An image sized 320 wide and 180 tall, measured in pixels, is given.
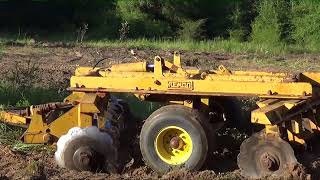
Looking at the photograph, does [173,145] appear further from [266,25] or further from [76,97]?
[266,25]

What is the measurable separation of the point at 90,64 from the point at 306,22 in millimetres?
14677

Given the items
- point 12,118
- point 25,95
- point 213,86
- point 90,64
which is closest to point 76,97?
point 12,118

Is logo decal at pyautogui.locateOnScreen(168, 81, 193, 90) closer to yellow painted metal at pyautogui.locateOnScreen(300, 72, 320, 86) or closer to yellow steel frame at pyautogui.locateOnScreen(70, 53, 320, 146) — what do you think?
yellow steel frame at pyautogui.locateOnScreen(70, 53, 320, 146)

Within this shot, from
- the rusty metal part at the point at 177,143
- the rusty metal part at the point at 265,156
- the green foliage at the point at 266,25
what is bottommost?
the rusty metal part at the point at 265,156

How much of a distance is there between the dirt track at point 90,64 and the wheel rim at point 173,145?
26 cm

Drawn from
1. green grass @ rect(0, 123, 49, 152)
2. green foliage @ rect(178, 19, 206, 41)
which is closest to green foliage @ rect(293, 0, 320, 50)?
green foliage @ rect(178, 19, 206, 41)

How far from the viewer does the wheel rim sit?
25.2 ft

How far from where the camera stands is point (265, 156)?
726 centimetres

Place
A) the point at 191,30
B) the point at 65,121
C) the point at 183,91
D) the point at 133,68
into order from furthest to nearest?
the point at 191,30 → the point at 133,68 → the point at 65,121 → the point at 183,91

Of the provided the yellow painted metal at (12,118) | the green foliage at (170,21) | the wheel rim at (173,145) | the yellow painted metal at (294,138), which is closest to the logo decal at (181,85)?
the wheel rim at (173,145)

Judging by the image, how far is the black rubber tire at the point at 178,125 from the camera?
752 cm

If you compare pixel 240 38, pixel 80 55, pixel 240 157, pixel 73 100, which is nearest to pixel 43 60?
pixel 80 55

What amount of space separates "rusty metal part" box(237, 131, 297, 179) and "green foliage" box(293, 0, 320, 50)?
21041mm

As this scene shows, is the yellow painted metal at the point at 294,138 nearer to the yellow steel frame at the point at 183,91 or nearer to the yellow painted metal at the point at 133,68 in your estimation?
the yellow steel frame at the point at 183,91
